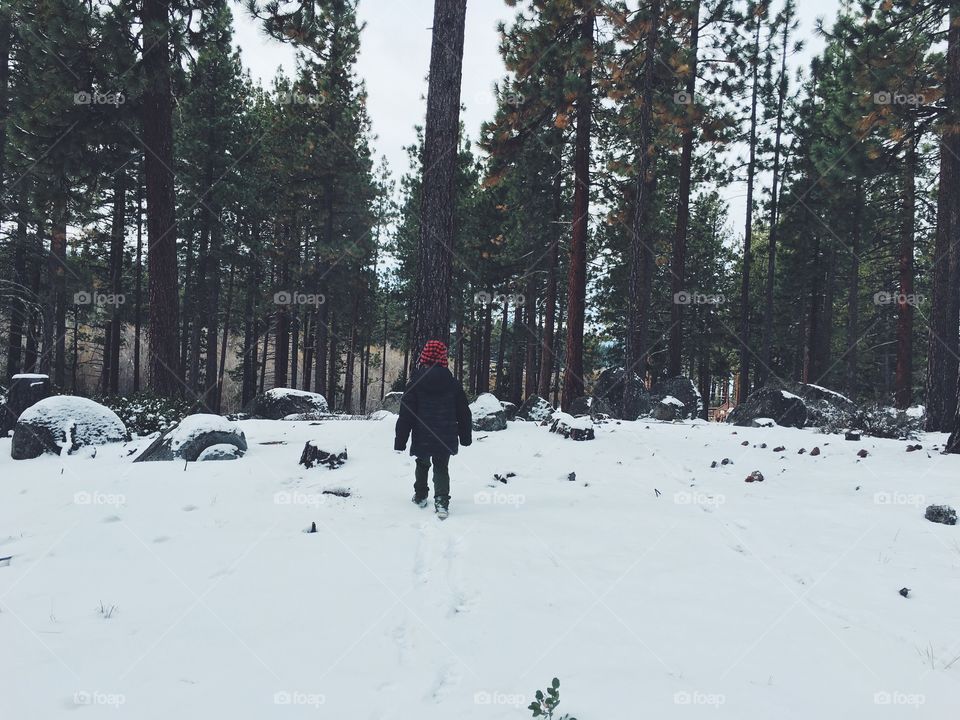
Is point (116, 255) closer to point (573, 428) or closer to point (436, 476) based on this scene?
point (573, 428)

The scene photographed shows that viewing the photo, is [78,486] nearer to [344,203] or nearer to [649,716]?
[649,716]

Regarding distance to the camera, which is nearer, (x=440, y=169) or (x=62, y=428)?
(x=440, y=169)

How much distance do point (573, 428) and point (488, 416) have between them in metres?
1.91

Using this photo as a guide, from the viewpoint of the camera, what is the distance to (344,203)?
22.4 m

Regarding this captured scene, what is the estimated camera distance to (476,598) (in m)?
3.22

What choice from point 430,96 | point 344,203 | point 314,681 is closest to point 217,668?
point 314,681

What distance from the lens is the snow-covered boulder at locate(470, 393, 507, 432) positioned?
10257 millimetres

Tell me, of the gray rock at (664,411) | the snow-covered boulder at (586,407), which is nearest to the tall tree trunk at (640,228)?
the snow-covered boulder at (586,407)

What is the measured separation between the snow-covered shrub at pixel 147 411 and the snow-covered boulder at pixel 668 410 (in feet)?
42.7

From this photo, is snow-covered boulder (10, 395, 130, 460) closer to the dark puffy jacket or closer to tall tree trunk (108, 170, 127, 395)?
the dark puffy jacket

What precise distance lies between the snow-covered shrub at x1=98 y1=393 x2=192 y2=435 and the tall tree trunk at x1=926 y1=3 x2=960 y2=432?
15460 millimetres

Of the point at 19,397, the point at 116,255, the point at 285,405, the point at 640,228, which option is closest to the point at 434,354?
the point at 640,228

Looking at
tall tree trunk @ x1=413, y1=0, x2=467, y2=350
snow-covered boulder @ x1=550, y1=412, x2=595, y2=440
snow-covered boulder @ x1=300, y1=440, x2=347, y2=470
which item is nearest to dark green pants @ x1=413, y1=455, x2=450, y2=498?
snow-covered boulder @ x1=300, y1=440, x2=347, y2=470

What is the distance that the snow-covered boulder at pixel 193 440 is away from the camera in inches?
277
